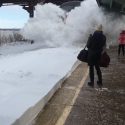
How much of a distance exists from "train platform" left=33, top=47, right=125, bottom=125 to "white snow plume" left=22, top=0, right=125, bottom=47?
1480cm

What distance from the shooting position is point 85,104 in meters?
9.77

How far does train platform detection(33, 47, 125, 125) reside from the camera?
8.24 meters

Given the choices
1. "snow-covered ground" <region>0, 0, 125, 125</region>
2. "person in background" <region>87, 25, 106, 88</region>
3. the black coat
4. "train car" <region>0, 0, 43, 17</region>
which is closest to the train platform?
"person in background" <region>87, 25, 106, 88</region>

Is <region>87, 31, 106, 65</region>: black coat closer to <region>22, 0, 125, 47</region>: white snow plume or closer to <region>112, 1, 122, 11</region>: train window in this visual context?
<region>112, 1, 122, 11</region>: train window

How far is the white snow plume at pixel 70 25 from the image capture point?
1125 inches

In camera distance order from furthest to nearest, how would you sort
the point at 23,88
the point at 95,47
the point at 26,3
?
1. the point at 26,3
2. the point at 95,47
3. the point at 23,88

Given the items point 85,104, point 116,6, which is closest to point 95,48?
point 85,104

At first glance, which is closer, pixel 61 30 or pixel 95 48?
pixel 95 48

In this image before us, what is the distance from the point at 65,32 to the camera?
97.0 ft

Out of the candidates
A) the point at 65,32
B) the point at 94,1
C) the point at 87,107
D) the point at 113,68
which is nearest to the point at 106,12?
the point at 94,1

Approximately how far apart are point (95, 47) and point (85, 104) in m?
2.89

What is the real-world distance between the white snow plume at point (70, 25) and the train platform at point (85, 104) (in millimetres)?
14804

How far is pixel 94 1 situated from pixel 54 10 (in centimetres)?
326

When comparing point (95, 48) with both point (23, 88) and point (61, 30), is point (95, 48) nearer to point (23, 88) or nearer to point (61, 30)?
point (23, 88)
